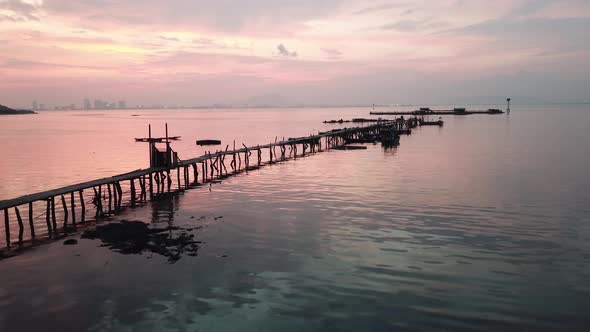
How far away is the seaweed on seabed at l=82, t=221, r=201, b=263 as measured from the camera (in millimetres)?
15234

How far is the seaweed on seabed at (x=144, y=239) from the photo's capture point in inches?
600

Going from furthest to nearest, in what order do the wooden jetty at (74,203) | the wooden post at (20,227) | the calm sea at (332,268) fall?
the wooden jetty at (74,203), the wooden post at (20,227), the calm sea at (332,268)

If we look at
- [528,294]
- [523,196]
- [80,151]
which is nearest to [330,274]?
[528,294]

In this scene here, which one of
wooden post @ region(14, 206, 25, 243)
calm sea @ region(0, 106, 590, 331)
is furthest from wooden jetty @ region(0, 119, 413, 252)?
calm sea @ region(0, 106, 590, 331)

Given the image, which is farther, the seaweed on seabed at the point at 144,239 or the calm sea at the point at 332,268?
the seaweed on seabed at the point at 144,239

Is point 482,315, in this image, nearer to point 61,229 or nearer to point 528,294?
point 528,294

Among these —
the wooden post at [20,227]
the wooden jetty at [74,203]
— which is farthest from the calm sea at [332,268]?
the wooden post at [20,227]

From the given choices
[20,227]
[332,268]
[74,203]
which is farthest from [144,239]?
[74,203]

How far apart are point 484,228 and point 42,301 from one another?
16.2m

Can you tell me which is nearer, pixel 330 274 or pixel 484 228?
pixel 330 274

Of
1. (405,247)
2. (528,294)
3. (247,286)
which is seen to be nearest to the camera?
(528,294)

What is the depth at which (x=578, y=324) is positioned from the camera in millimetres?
9828

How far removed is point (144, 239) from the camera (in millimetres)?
16766

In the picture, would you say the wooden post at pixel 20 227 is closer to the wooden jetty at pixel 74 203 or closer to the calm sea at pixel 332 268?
the wooden jetty at pixel 74 203
